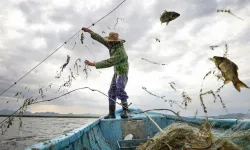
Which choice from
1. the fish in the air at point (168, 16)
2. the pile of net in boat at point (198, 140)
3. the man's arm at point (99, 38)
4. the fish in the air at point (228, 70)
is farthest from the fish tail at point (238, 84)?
the man's arm at point (99, 38)

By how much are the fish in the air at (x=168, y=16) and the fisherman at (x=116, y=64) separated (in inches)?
124

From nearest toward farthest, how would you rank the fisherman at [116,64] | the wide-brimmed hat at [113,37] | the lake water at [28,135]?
the fisherman at [116,64]
the wide-brimmed hat at [113,37]
the lake water at [28,135]

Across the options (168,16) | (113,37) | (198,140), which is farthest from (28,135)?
(198,140)

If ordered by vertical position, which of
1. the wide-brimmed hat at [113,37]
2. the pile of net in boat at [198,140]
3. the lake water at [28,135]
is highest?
the wide-brimmed hat at [113,37]

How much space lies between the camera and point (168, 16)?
338cm

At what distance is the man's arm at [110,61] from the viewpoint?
245 inches

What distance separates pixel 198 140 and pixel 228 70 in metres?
0.77

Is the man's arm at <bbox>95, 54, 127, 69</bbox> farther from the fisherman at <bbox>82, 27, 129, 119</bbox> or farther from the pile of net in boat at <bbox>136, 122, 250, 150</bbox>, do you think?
the pile of net in boat at <bbox>136, 122, 250, 150</bbox>

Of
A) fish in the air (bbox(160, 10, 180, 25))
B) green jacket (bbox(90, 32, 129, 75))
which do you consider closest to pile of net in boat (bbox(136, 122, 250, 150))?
fish in the air (bbox(160, 10, 180, 25))

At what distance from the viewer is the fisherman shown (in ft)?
21.1

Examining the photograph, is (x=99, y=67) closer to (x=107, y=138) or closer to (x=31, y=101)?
(x=107, y=138)

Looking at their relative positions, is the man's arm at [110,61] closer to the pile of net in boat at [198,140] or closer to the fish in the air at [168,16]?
the fish in the air at [168,16]

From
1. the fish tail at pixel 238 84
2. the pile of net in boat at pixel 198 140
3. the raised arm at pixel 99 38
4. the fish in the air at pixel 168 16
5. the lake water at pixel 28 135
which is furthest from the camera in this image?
the lake water at pixel 28 135

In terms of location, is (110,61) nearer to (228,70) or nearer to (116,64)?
(116,64)
